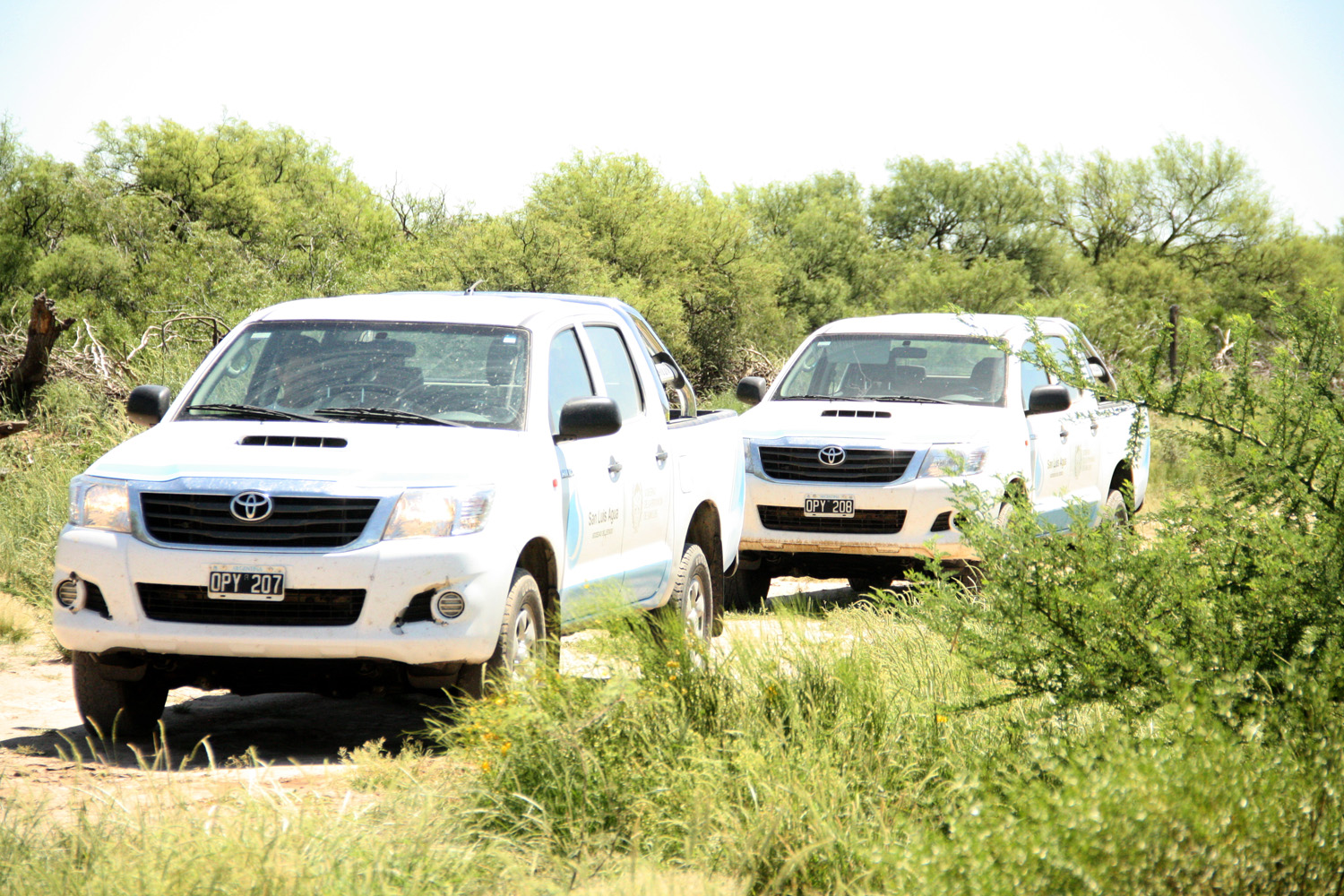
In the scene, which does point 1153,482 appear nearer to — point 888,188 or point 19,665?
point 19,665

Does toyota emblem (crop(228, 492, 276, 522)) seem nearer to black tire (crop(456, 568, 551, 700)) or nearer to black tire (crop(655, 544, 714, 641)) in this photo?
A: black tire (crop(456, 568, 551, 700))

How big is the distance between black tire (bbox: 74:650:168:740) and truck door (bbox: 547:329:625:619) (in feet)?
5.80

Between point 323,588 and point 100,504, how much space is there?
103 cm

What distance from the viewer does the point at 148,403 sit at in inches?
262

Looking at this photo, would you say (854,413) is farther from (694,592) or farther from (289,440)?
(289,440)

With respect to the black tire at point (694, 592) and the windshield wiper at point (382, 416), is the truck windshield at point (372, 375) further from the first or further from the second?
the black tire at point (694, 592)

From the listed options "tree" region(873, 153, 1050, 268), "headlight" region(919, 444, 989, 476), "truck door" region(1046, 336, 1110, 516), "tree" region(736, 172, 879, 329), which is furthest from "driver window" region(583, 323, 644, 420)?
"tree" region(873, 153, 1050, 268)

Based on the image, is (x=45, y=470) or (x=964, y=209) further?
(x=964, y=209)

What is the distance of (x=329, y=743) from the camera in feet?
20.5

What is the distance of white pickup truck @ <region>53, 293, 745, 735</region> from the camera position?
18.4 ft

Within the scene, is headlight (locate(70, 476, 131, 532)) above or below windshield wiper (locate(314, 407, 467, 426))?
below

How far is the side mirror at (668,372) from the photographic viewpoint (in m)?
8.45

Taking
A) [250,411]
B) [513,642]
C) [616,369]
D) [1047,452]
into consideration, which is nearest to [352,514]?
[513,642]

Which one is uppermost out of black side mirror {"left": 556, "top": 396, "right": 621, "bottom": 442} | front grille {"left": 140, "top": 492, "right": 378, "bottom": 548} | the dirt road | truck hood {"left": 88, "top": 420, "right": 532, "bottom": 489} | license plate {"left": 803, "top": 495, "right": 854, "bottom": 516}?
black side mirror {"left": 556, "top": 396, "right": 621, "bottom": 442}
